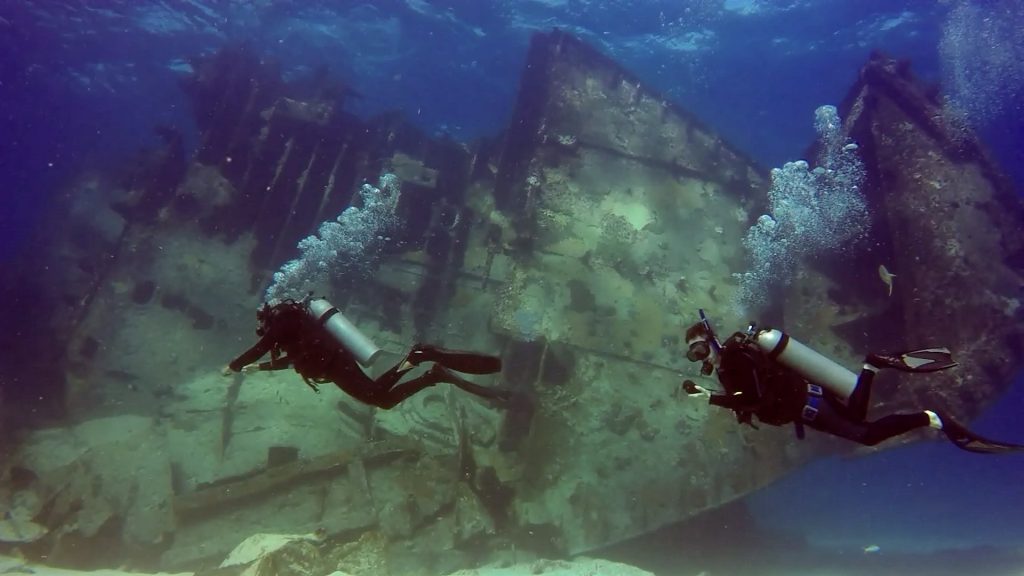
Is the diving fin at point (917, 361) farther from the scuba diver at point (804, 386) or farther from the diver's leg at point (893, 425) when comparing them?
the diver's leg at point (893, 425)

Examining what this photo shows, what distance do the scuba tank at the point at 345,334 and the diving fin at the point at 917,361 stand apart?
13.9 ft

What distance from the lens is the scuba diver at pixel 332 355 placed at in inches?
188

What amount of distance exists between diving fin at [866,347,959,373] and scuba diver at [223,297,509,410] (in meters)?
3.18

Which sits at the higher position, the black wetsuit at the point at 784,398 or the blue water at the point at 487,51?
the blue water at the point at 487,51

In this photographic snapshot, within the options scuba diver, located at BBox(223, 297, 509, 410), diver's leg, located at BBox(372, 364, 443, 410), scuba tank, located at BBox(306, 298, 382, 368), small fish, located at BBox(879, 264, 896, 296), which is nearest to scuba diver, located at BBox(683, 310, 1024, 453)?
scuba diver, located at BBox(223, 297, 509, 410)

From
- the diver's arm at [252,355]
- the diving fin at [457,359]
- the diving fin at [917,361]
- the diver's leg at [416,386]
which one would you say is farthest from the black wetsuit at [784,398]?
the diver's arm at [252,355]

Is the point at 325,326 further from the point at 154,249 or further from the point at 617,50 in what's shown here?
the point at 617,50

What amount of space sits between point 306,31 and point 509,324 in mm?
20313

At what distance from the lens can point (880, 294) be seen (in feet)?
31.5

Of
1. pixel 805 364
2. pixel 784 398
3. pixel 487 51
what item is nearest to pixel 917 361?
pixel 805 364

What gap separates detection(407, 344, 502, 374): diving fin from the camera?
507cm

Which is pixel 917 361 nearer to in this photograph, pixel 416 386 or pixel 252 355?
pixel 416 386

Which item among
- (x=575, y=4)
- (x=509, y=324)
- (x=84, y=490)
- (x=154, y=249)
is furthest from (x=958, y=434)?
(x=575, y=4)

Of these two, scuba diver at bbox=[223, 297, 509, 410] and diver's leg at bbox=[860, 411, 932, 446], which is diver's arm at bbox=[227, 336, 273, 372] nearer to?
scuba diver at bbox=[223, 297, 509, 410]
